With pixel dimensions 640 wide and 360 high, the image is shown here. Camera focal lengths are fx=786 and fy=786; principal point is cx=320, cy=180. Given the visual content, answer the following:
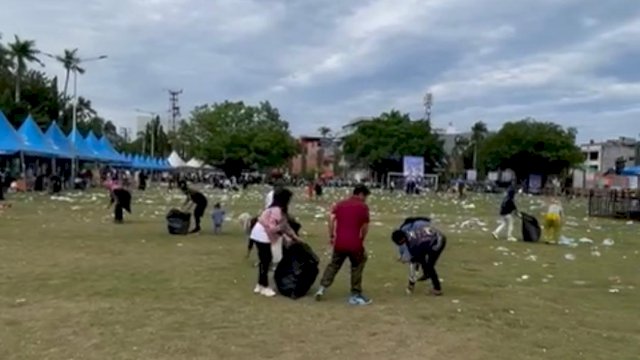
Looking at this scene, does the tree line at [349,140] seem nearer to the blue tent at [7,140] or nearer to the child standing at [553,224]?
the blue tent at [7,140]

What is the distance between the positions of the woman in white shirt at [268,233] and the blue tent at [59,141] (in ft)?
136

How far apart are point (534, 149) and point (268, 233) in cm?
8650

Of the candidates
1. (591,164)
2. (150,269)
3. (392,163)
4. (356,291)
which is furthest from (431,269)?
(591,164)

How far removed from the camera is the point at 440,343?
7582 millimetres

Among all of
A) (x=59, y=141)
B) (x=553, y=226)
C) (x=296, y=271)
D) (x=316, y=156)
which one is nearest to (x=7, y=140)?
(x=59, y=141)

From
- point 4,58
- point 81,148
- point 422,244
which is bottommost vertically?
point 422,244

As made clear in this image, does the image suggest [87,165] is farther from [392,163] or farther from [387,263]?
[387,263]

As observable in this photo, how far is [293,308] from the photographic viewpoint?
9.38 meters

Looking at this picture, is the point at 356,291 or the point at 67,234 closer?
the point at 356,291

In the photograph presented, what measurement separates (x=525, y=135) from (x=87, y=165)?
164ft

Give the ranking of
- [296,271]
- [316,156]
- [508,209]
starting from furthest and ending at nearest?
[316,156] → [508,209] → [296,271]

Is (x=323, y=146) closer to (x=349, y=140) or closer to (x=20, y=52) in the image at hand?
(x=349, y=140)

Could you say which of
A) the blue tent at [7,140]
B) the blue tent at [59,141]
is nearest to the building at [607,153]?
the blue tent at [59,141]

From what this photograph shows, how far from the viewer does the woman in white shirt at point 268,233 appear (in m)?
10.3
